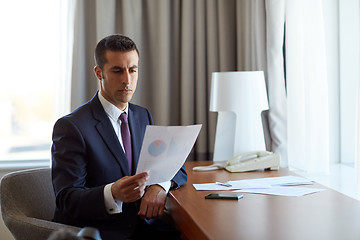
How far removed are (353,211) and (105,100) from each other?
119 centimetres

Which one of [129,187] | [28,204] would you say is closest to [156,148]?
[129,187]

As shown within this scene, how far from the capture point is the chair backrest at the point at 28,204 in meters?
1.89

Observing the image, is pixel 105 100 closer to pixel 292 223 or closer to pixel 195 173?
pixel 195 173

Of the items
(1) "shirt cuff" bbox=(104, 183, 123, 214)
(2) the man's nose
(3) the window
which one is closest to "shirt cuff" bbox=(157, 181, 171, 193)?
(1) "shirt cuff" bbox=(104, 183, 123, 214)

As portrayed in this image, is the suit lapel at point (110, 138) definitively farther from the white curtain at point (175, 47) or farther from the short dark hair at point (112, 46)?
the white curtain at point (175, 47)

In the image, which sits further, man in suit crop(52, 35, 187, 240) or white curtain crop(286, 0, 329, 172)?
white curtain crop(286, 0, 329, 172)

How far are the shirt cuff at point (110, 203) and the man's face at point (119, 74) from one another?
→ 463 millimetres

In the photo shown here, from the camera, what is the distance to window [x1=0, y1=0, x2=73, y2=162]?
3.52 m

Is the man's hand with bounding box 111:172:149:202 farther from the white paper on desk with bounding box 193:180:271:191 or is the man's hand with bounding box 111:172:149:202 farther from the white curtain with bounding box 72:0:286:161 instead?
the white curtain with bounding box 72:0:286:161

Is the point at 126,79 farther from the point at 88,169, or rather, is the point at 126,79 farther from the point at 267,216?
the point at 267,216

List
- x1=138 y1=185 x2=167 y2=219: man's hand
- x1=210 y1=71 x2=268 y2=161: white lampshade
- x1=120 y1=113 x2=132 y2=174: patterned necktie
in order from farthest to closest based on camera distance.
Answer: x1=210 y1=71 x2=268 y2=161: white lampshade < x1=120 y1=113 x2=132 y2=174: patterned necktie < x1=138 y1=185 x2=167 y2=219: man's hand

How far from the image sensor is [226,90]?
2762 mm

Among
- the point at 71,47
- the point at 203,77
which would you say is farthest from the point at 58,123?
the point at 203,77

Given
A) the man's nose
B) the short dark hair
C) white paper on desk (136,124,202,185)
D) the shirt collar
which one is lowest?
white paper on desk (136,124,202,185)
